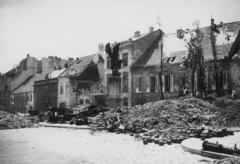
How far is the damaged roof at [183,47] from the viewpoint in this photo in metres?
27.6

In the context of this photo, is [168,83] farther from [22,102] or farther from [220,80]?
[22,102]

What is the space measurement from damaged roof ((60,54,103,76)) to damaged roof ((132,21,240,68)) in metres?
11.7

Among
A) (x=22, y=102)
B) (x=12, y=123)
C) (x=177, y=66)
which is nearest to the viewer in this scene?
(x=12, y=123)

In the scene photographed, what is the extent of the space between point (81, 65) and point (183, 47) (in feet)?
64.9

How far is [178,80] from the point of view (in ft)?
96.0

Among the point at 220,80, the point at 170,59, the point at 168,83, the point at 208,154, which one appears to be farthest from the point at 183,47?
the point at 208,154

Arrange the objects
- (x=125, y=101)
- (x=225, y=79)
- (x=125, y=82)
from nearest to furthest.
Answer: (x=225, y=79), (x=125, y=101), (x=125, y=82)

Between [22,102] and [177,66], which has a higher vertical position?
[177,66]

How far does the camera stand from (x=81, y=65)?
44.0 m

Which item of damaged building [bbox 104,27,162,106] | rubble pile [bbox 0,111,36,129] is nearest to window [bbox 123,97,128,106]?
damaged building [bbox 104,27,162,106]

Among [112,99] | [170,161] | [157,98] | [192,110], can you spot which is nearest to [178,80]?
[157,98]

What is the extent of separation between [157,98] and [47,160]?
25094mm

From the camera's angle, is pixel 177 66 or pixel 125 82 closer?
pixel 177 66

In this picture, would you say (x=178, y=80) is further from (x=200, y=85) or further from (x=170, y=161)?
(x=170, y=161)
